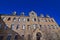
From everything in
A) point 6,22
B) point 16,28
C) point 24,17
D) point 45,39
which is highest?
point 24,17

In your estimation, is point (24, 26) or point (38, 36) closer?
point (38, 36)

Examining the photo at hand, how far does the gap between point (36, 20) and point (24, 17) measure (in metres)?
4.58

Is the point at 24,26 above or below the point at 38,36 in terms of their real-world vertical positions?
above

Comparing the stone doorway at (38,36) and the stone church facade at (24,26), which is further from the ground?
the stone church facade at (24,26)

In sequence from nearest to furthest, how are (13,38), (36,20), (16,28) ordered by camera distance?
(13,38) → (16,28) → (36,20)

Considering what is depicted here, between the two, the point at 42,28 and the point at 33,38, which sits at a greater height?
the point at 42,28

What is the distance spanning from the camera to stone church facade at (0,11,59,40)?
26.6 m

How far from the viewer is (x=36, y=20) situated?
1209 inches

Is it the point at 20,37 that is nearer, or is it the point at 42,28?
the point at 20,37

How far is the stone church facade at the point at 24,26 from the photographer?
2664 cm

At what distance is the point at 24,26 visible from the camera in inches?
1137

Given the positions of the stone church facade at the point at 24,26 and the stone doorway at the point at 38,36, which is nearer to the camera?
the stone church facade at the point at 24,26

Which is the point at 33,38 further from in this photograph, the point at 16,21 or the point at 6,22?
the point at 6,22

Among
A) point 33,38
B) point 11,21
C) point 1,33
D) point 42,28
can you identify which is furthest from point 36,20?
point 1,33
